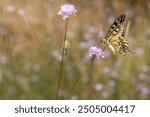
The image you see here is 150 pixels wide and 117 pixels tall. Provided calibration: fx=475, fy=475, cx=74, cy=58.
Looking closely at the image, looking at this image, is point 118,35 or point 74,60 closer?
point 118,35

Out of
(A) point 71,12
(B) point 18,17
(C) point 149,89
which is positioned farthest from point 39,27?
(A) point 71,12

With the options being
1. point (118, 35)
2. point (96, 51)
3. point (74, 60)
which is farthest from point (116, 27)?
point (74, 60)

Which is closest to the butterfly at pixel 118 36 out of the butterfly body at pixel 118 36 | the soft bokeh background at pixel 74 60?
the butterfly body at pixel 118 36

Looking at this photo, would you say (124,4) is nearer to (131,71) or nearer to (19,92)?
(131,71)

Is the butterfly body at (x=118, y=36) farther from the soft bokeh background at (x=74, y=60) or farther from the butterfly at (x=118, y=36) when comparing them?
the soft bokeh background at (x=74, y=60)

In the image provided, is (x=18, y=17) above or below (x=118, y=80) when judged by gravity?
above

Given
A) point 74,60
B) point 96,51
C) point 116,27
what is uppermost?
point 74,60

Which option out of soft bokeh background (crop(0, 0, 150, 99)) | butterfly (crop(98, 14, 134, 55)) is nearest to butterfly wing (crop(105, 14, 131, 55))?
butterfly (crop(98, 14, 134, 55))

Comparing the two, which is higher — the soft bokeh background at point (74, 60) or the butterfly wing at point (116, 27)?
the soft bokeh background at point (74, 60)

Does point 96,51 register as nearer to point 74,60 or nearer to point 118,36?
point 118,36
